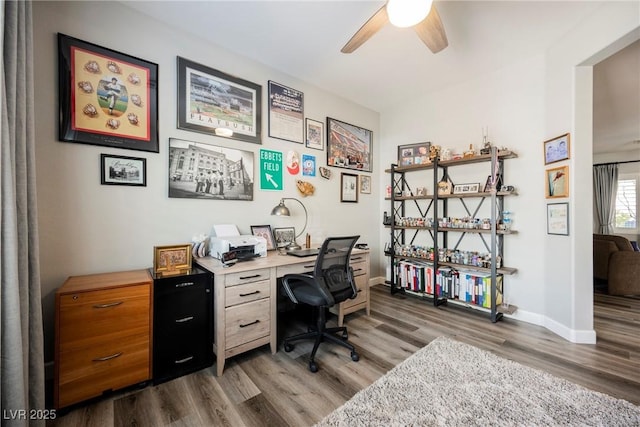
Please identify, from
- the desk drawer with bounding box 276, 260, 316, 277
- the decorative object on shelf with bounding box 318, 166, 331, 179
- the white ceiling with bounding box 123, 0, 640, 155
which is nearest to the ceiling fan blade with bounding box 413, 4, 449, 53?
the white ceiling with bounding box 123, 0, 640, 155

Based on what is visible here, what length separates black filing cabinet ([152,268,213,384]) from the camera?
1666 mm

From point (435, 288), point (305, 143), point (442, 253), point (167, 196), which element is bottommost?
point (435, 288)

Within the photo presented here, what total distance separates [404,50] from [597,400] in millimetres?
3101

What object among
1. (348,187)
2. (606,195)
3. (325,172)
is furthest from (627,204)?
(325,172)

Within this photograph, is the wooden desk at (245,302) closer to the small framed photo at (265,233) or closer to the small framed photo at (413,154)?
the small framed photo at (265,233)

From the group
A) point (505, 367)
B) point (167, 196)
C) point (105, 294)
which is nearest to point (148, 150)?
point (167, 196)

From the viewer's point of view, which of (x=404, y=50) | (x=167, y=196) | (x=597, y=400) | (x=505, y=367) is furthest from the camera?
(x=404, y=50)

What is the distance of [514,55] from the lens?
102 inches

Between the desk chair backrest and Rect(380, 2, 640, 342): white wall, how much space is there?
2.03 m

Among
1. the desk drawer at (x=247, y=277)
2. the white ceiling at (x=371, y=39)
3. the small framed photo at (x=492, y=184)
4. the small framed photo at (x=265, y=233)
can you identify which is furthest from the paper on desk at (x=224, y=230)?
the small framed photo at (x=492, y=184)

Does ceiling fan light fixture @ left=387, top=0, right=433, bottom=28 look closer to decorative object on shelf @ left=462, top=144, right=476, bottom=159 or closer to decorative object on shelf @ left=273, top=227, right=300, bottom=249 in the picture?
decorative object on shelf @ left=462, top=144, right=476, bottom=159

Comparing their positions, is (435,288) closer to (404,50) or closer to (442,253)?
(442,253)

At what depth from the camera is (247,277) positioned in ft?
6.23

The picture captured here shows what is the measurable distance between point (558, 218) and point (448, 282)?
4.15 ft
